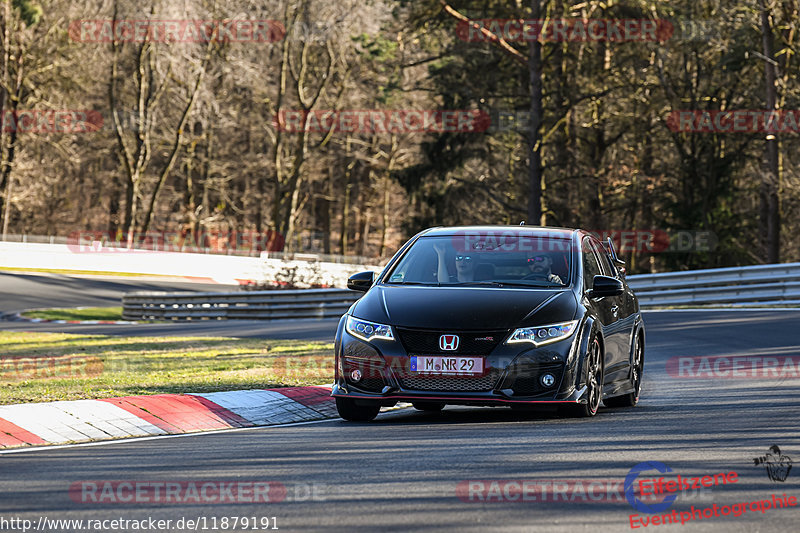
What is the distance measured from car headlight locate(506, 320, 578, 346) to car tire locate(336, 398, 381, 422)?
52.8 inches

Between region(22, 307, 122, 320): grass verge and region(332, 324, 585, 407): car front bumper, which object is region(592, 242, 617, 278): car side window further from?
region(22, 307, 122, 320): grass verge

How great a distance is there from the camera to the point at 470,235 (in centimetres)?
1083

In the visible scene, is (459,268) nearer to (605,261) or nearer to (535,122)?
(605,261)

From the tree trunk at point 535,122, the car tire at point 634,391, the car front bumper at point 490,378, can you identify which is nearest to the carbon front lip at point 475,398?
the car front bumper at point 490,378

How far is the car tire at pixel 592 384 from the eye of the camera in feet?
31.5

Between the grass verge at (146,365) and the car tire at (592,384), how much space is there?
3595 millimetres

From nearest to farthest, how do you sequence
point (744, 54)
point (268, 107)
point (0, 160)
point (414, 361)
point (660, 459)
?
point (660, 459) → point (414, 361) → point (744, 54) → point (0, 160) → point (268, 107)

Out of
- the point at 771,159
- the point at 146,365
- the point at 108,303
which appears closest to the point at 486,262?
the point at 146,365

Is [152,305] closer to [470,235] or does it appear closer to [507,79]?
[507,79]

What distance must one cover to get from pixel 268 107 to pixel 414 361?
184ft

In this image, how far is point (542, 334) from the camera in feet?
30.5

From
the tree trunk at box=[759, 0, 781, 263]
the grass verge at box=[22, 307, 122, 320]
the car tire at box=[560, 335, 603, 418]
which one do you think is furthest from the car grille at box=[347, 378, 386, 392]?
the tree trunk at box=[759, 0, 781, 263]

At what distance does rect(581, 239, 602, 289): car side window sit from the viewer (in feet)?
34.3

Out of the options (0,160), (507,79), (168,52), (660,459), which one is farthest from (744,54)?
(660,459)
